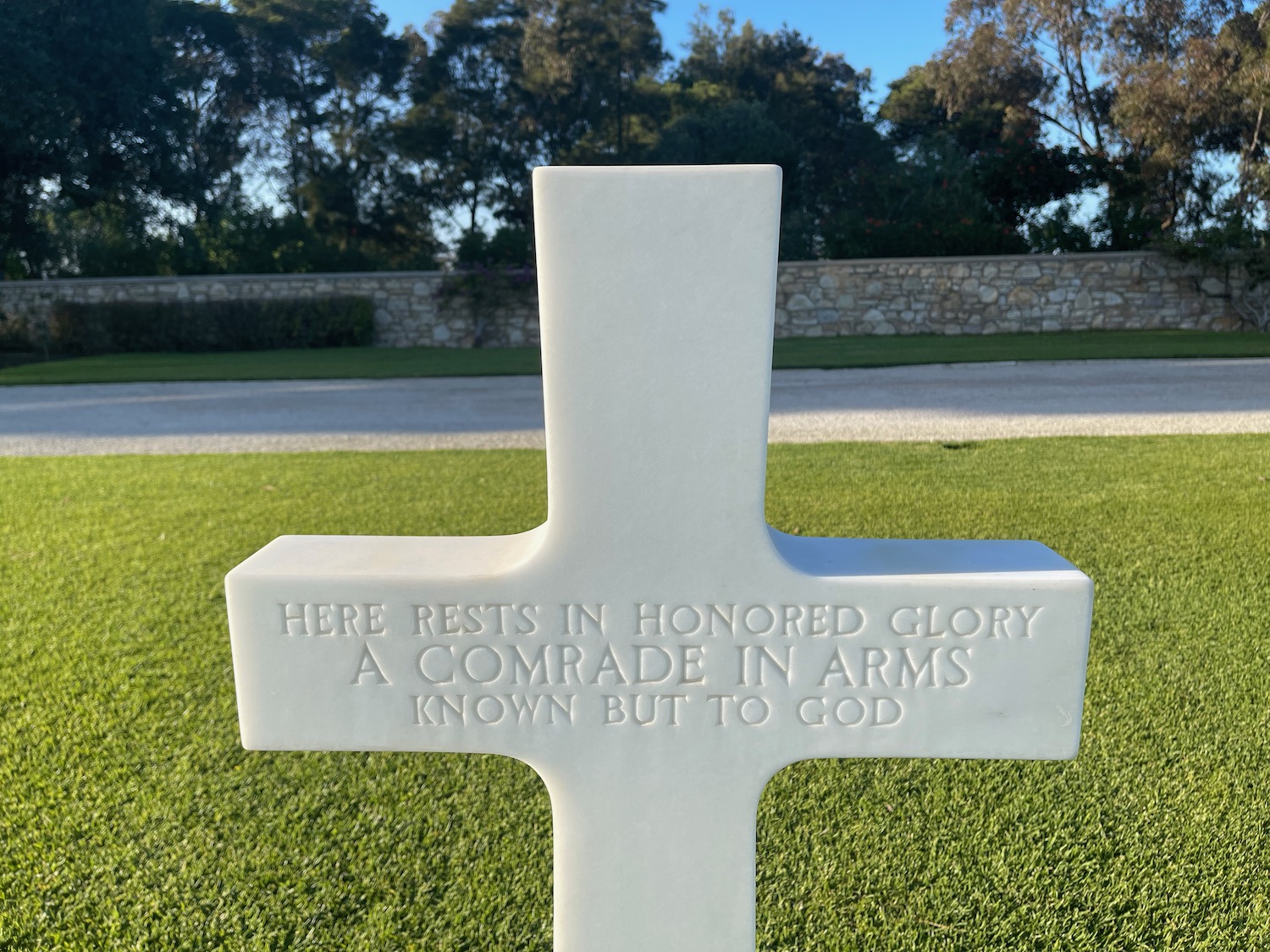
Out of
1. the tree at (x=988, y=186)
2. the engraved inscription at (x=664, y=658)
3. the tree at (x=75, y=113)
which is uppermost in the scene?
the tree at (x=75, y=113)

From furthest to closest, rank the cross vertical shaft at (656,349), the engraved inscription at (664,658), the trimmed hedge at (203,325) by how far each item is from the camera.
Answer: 1. the trimmed hedge at (203,325)
2. the engraved inscription at (664,658)
3. the cross vertical shaft at (656,349)

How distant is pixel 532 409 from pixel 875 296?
9596 mm

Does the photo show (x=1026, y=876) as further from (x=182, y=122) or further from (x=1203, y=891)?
(x=182, y=122)

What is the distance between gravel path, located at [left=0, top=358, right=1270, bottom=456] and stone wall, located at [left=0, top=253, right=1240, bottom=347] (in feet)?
17.9

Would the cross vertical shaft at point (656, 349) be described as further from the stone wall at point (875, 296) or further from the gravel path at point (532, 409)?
the stone wall at point (875, 296)

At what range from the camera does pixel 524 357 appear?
44.5 ft

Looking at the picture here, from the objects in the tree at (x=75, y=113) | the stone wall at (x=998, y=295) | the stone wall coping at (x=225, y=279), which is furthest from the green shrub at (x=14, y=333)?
the stone wall at (x=998, y=295)

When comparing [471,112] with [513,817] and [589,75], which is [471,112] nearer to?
[589,75]

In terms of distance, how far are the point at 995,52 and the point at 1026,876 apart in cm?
2190

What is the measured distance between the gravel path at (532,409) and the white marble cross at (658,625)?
540 centimetres

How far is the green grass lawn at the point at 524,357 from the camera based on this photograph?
11.3m

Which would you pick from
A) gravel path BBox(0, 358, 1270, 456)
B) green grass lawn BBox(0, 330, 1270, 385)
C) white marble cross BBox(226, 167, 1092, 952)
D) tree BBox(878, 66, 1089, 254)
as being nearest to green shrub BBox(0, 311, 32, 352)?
green grass lawn BBox(0, 330, 1270, 385)

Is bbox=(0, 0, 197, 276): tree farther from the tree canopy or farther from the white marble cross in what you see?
the white marble cross

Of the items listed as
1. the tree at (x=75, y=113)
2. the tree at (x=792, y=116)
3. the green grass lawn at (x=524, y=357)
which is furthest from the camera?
the tree at (x=792, y=116)
